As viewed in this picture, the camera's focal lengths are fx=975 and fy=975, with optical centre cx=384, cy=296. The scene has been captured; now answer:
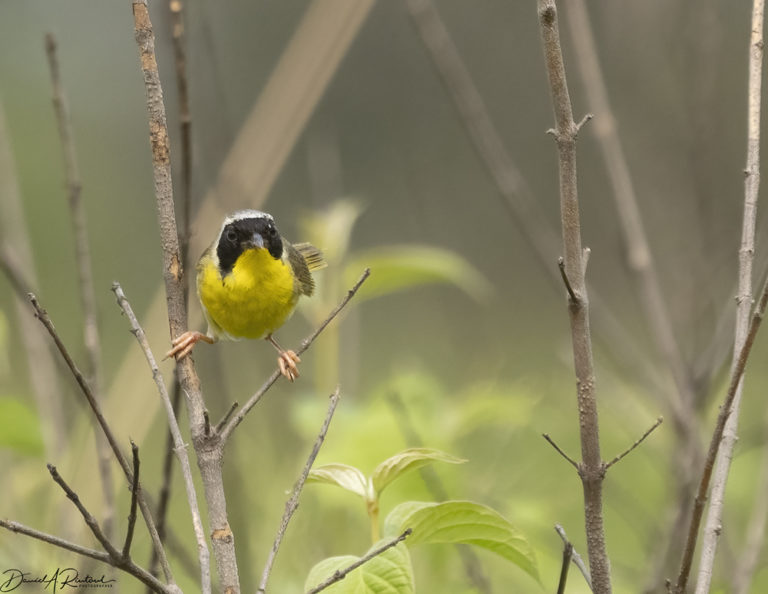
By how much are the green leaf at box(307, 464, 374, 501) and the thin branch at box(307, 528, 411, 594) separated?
0.23m

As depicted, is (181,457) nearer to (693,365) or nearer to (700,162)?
(693,365)

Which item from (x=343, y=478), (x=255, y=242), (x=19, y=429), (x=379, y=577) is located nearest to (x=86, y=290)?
(x=19, y=429)

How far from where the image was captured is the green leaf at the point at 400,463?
5.34ft

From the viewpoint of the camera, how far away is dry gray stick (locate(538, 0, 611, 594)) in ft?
5.03

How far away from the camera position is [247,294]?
3301 millimetres

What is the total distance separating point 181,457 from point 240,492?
3.41ft

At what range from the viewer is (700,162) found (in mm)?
3346

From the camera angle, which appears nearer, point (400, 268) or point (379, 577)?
point (379, 577)

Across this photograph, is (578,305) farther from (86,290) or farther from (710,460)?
(86,290)

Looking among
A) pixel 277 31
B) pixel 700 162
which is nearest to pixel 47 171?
pixel 277 31

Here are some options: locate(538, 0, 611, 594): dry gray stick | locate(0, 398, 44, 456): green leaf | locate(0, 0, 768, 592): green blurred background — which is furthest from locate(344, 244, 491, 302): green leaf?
locate(538, 0, 611, 594): dry gray stick

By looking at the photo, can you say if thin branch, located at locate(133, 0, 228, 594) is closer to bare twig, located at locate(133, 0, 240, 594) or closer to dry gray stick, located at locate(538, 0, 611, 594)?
bare twig, located at locate(133, 0, 240, 594)

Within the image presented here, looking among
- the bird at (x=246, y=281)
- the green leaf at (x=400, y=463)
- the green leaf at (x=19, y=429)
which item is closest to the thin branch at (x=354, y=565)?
the green leaf at (x=400, y=463)

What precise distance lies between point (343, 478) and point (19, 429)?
0.90 metres
